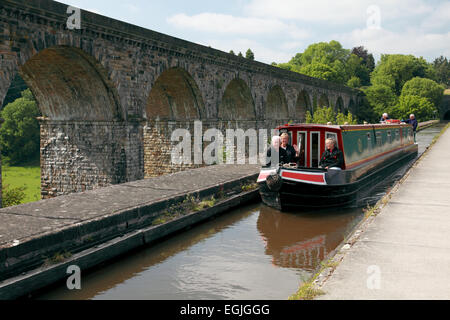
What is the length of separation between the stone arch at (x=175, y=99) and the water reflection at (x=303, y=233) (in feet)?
29.5

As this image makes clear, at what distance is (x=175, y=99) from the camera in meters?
18.6

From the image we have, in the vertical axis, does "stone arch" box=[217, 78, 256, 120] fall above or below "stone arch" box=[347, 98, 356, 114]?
below

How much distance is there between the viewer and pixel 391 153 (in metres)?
15.6

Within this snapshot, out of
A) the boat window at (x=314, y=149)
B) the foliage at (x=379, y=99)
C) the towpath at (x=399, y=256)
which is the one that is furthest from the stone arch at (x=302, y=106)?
the towpath at (x=399, y=256)

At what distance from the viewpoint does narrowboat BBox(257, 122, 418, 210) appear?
9.26 metres

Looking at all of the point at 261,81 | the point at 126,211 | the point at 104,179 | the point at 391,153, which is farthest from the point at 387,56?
the point at 126,211

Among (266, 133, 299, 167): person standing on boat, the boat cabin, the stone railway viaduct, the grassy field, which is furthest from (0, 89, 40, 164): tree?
(266, 133, 299, 167): person standing on boat

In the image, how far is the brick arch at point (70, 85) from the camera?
12344 millimetres

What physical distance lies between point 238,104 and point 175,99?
656cm

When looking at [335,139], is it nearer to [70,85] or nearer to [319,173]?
[319,173]

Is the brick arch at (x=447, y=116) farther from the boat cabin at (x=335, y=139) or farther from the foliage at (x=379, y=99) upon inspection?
the boat cabin at (x=335, y=139)

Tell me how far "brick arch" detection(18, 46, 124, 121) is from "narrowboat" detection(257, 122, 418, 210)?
5.70m

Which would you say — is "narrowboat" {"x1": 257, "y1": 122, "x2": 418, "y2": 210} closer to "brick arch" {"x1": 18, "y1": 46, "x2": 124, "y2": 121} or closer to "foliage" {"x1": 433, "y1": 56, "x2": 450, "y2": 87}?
"brick arch" {"x1": 18, "y1": 46, "x2": 124, "y2": 121}

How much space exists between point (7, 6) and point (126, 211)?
590 centimetres
